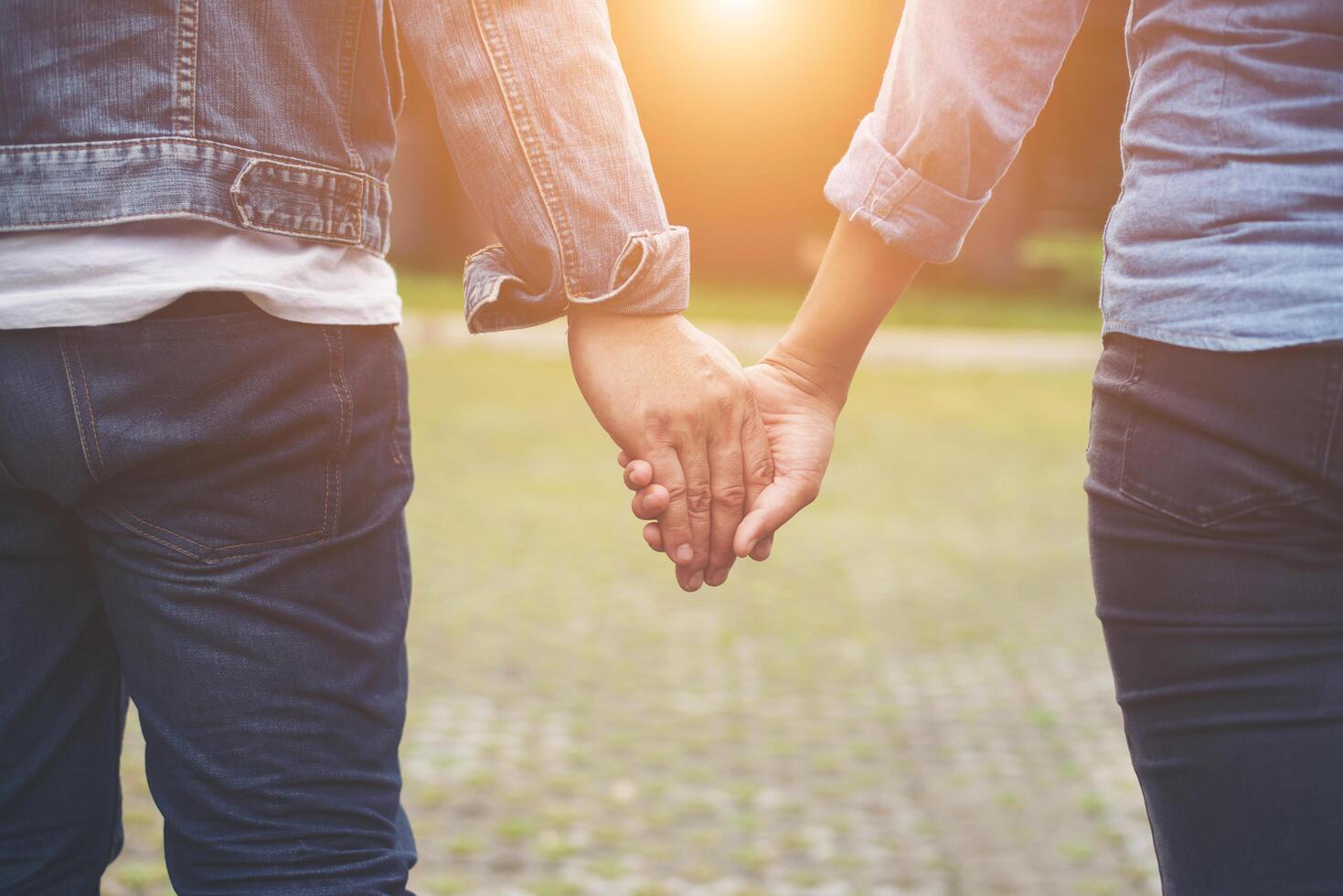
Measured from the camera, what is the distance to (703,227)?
19.0 metres

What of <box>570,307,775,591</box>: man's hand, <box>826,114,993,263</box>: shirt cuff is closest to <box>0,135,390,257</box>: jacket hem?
<box>570,307,775,591</box>: man's hand

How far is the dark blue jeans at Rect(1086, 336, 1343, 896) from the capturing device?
112 cm

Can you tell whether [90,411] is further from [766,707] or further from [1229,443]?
[766,707]

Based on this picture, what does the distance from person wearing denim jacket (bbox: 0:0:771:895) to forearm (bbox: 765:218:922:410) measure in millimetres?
259

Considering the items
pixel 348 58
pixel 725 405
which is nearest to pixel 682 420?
pixel 725 405

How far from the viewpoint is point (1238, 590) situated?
1.15m

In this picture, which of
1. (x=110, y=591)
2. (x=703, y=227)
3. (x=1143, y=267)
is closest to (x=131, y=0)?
(x=110, y=591)

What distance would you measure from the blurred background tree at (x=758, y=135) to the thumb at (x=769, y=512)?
51.7ft

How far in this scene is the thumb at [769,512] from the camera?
1.79 m

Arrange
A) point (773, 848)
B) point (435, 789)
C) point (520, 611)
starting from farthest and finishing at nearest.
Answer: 1. point (520, 611)
2. point (435, 789)
3. point (773, 848)

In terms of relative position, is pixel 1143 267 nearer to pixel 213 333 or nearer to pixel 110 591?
pixel 213 333

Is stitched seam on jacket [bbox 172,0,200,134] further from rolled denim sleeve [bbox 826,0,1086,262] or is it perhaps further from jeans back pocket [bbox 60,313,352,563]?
rolled denim sleeve [bbox 826,0,1086,262]

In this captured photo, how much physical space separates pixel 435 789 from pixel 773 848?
0.89 m

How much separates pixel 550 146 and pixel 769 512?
0.59 metres
